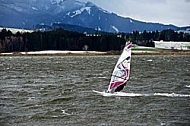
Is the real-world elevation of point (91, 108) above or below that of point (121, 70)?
below

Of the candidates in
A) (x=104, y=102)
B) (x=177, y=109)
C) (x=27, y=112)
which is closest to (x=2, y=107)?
(x=27, y=112)

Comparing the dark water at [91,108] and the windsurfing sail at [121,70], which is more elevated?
the windsurfing sail at [121,70]

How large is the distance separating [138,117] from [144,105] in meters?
5.78

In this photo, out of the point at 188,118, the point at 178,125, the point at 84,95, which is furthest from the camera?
the point at 84,95

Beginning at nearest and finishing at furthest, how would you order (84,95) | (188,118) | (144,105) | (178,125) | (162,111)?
(178,125)
(188,118)
(162,111)
(144,105)
(84,95)

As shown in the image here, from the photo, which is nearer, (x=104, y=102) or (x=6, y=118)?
(x=6, y=118)

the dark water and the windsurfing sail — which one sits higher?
the windsurfing sail

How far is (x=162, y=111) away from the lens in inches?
1302

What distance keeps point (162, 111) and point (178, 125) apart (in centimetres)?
518

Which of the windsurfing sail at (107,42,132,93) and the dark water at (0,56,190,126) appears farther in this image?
the windsurfing sail at (107,42,132,93)

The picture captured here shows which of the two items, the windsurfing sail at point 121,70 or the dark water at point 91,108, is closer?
the dark water at point 91,108

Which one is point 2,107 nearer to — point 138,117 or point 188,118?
point 138,117

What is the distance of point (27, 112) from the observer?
33594 mm

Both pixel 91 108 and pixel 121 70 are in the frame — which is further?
pixel 121 70
